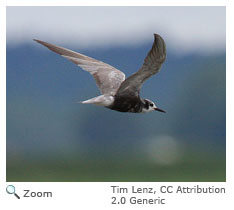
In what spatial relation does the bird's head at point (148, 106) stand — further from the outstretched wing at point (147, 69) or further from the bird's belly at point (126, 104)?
the outstretched wing at point (147, 69)

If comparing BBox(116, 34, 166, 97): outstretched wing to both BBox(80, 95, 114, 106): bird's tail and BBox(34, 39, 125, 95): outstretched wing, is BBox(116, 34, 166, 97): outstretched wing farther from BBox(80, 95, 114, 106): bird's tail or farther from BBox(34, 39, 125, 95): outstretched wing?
BBox(34, 39, 125, 95): outstretched wing
